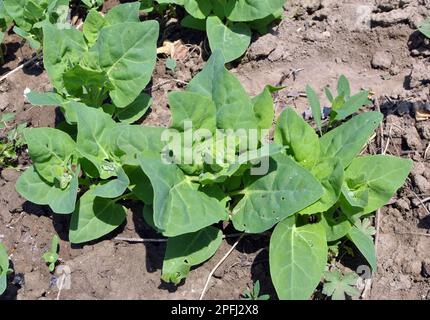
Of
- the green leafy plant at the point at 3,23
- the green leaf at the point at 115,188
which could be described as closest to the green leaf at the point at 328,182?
the green leaf at the point at 115,188

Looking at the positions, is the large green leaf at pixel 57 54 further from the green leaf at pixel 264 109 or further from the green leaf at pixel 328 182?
the green leaf at pixel 328 182

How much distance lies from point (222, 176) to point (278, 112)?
3.22ft

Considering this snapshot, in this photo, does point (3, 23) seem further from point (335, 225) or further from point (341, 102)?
point (335, 225)

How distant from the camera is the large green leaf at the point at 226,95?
3.70 metres

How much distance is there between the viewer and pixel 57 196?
3.83 metres

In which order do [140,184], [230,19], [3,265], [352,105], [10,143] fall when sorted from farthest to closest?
1. [230,19]
2. [10,143]
3. [352,105]
4. [140,184]
5. [3,265]

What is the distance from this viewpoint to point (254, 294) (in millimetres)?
3621

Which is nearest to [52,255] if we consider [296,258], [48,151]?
[48,151]

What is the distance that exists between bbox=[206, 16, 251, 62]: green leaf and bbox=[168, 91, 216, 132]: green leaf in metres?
0.94

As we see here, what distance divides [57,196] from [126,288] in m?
0.71

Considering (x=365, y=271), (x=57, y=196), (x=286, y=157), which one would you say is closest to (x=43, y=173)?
(x=57, y=196)

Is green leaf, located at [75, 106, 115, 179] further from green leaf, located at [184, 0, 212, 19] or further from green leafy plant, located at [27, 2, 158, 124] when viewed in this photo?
green leaf, located at [184, 0, 212, 19]

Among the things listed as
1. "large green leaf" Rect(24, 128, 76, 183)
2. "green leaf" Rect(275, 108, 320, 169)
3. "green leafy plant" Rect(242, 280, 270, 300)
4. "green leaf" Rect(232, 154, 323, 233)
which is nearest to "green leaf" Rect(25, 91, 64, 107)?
"large green leaf" Rect(24, 128, 76, 183)

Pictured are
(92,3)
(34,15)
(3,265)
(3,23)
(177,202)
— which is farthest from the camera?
(92,3)
